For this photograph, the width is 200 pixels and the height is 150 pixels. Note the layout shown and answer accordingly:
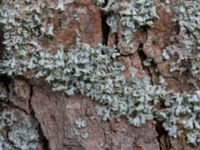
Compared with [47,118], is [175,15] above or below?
above

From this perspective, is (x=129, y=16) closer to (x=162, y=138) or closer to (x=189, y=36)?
(x=189, y=36)

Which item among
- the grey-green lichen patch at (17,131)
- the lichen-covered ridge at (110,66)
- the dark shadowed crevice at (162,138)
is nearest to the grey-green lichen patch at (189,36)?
the lichen-covered ridge at (110,66)

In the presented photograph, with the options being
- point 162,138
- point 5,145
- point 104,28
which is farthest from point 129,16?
point 5,145

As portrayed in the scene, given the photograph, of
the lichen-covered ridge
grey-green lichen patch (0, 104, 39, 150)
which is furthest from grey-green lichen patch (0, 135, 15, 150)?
the lichen-covered ridge

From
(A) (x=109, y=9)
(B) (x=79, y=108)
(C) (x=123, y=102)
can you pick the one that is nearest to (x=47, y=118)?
(B) (x=79, y=108)

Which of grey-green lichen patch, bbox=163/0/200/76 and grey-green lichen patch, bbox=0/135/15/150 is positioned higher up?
grey-green lichen patch, bbox=163/0/200/76

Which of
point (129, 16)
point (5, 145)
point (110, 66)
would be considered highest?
point (129, 16)

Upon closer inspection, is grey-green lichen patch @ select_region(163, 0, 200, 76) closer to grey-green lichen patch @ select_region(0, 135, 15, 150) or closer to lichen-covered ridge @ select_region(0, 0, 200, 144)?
lichen-covered ridge @ select_region(0, 0, 200, 144)

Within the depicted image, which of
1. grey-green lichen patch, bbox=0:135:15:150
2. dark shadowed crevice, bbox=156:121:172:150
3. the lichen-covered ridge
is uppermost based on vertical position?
the lichen-covered ridge

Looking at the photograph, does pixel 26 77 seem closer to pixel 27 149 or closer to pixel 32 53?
pixel 32 53
